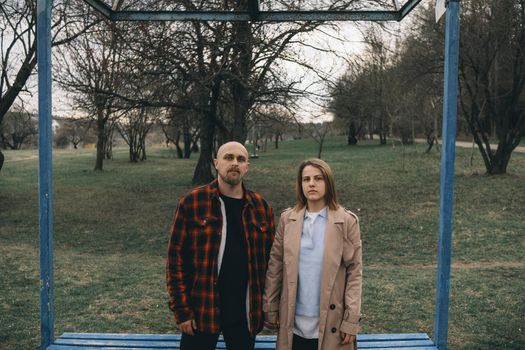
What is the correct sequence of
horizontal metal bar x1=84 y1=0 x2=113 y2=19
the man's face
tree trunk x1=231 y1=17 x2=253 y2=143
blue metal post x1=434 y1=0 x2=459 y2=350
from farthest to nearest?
1. tree trunk x1=231 y1=17 x2=253 y2=143
2. horizontal metal bar x1=84 y1=0 x2=113 y2=19
3. blue metal post x1=434 y1=0 x2=459 y2=350
4. the man's face

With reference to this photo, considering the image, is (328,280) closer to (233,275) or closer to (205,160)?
(233,275)

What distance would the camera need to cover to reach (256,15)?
4.96 m

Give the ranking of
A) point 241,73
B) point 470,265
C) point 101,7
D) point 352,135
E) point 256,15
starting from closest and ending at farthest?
point 101,7 → point 256,15 → point 470,265 → point 241,73 → point 352,135

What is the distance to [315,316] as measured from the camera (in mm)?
2949

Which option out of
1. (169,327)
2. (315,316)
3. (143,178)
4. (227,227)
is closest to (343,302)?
(315,316)

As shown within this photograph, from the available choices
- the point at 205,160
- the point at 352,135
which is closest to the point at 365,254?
the point at 205,160

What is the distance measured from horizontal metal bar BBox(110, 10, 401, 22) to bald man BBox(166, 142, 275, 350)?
2.25 metres

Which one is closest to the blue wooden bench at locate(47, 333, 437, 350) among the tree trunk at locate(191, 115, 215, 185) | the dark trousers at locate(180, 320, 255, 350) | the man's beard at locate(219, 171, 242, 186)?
the dark trousers at locate(180, 320, 255, 350)

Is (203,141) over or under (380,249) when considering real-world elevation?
over

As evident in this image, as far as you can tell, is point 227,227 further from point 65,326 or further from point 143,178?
point 143,178

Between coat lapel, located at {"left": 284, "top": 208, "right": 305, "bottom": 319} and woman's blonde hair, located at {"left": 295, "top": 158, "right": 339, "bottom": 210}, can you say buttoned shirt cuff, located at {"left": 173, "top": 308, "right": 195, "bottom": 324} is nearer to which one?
coat lapel, located at {"left": 284, "top": 208, "right": 305, "bottom": 319}

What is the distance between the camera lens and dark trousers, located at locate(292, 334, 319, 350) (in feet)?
9.64

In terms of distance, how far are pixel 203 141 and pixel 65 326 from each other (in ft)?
52.7

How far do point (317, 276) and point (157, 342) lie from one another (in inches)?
63.0
